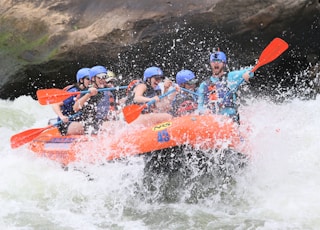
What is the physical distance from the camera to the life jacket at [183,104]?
232 inches

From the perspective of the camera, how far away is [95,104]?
618cm

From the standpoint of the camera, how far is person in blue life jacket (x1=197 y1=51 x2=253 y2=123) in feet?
18.4

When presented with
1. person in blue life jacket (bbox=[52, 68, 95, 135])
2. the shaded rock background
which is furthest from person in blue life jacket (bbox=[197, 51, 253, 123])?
the shaded rock background

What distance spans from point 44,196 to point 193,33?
442 centimetres

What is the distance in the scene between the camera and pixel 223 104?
5.64 m

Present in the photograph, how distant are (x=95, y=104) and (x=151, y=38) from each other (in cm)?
293

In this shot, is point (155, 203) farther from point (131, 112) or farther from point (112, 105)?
point (112, 105)

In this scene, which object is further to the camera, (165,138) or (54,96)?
(54,96)

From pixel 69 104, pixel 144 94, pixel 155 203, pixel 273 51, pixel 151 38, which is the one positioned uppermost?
pixel 151 38

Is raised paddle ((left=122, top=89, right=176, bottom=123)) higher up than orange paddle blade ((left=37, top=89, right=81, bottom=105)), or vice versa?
orange paddle blade ((left=37, top=89, right=81, bottom=105))

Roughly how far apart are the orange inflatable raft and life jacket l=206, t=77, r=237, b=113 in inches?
16.1

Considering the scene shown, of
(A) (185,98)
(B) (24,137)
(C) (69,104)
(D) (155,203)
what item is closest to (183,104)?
(A) (185,98)

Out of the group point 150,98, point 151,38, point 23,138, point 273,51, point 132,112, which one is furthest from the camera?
point 151,38

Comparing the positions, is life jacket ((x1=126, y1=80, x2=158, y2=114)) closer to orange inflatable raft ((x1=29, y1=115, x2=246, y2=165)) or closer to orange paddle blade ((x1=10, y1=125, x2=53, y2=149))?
orange inflatable raft ((x1=29, y1=115, x2=246, y2=165))
